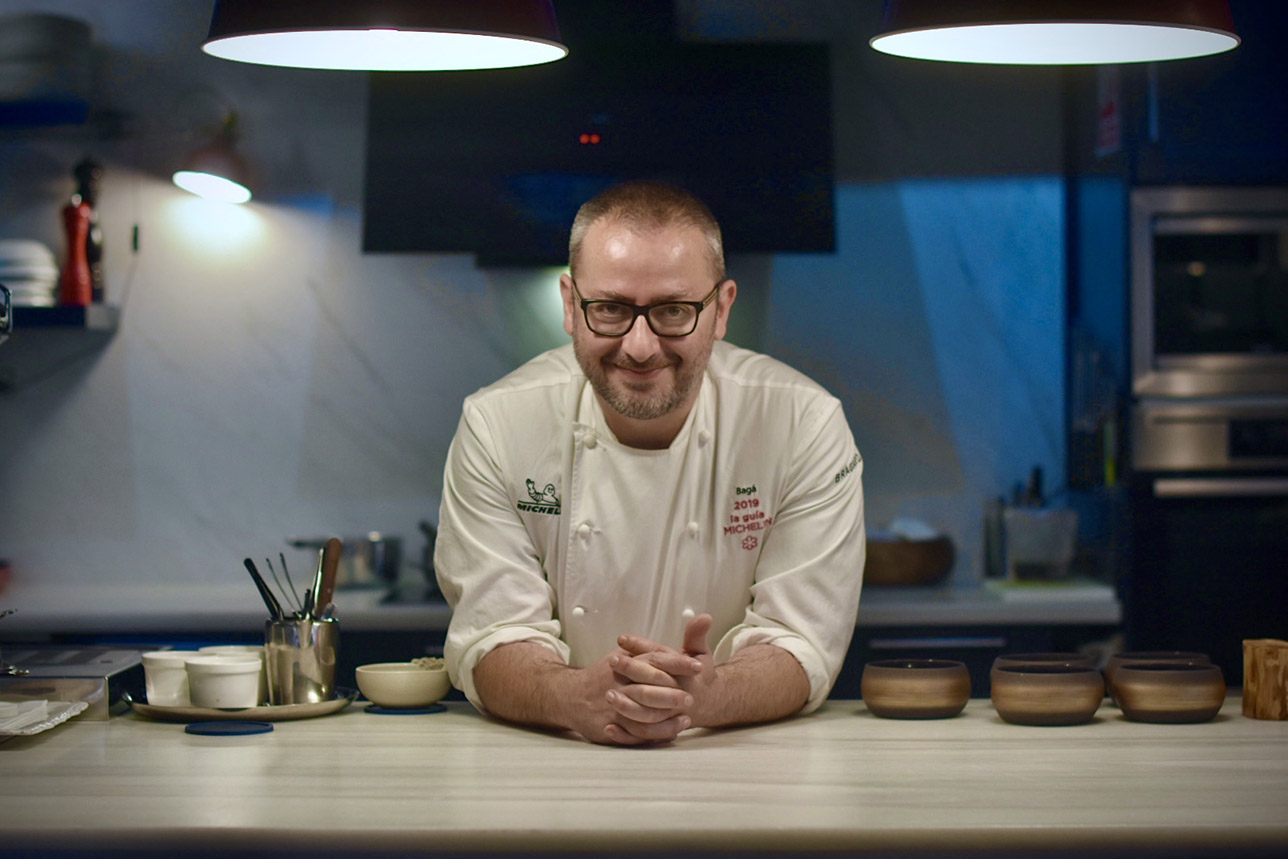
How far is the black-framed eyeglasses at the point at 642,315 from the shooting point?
1.95m

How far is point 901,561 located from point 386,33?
2.21 meters

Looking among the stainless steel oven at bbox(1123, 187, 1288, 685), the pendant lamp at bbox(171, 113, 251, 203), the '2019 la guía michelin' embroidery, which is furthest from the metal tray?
the stainless steel oven at bbox(1123, 187, 1288, 685)

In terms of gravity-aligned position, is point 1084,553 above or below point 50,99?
below

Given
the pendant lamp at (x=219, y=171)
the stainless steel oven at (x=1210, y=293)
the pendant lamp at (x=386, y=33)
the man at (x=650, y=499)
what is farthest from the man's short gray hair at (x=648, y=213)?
the pendant lamp at (x=219, y=171)

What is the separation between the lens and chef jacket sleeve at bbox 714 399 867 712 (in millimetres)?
2004

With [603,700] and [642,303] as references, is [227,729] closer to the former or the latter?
[603,700]

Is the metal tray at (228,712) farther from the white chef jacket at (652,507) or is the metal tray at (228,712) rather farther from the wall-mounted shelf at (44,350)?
the wall-mounted shelf at (44,350)

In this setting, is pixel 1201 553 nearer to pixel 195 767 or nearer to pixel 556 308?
pixel 556 308

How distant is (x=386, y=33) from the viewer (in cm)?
179

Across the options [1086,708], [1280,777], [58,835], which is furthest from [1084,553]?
[58,835]

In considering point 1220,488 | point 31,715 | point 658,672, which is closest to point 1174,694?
point 658,672

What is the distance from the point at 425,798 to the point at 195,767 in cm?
31

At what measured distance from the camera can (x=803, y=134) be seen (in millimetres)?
3406

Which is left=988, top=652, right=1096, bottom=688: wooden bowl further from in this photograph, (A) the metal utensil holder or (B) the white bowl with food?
(A) the metal utensil holder
